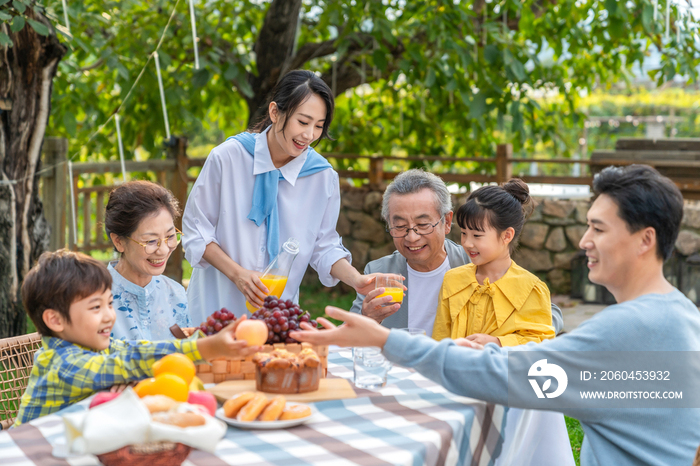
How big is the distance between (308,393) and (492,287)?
91 centimetres

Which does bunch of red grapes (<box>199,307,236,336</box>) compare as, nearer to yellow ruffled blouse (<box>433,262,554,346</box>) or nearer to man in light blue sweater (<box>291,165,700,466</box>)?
man in light blue sweater (<box>291,165,700,466</box>)

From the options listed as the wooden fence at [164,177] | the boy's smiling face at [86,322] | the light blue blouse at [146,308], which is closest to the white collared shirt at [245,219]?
the light blue blouse at [146,308]

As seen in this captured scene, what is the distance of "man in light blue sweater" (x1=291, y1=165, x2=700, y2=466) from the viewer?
→ 162cm

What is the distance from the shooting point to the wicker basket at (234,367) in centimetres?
185

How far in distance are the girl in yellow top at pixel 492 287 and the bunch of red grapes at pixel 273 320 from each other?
27.5 inches

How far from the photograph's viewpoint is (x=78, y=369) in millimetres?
1670

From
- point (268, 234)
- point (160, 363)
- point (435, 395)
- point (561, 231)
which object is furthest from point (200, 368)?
point (561, 231)

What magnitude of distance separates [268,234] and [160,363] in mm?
1275

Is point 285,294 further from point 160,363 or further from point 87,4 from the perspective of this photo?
point 87,4

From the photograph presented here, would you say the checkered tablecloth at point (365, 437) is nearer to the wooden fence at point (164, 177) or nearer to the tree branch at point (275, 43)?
the wooden fence at point (164, 177)

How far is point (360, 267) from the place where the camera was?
300 inches

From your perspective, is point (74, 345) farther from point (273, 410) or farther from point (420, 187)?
point (420, 187)

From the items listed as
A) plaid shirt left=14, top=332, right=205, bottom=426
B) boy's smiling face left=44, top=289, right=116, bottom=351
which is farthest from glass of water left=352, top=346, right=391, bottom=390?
boy's smiling face left=44, top=289, right=116, bottom=351

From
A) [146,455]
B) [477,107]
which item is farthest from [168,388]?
[477,107]
